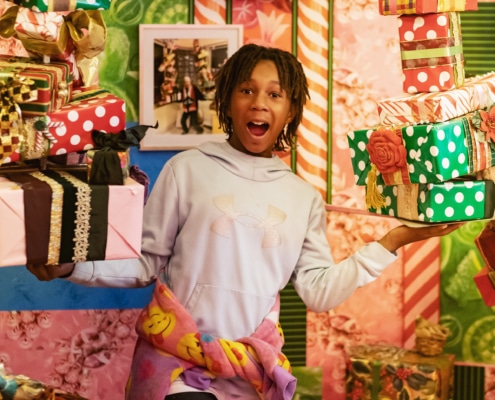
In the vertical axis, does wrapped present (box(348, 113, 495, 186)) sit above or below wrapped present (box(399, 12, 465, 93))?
below

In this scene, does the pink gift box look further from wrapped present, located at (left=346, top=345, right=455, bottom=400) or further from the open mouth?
wrapped present, located at (left=346, top=345, right=455, bottom=400)

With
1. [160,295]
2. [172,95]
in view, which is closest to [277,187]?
[160,295]

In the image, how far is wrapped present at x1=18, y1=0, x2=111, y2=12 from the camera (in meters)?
2.08

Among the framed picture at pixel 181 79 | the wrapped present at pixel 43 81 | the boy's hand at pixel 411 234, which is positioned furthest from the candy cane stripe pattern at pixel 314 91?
the wrapped present at pixel 43 81

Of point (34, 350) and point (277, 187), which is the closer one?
point (277, 187)

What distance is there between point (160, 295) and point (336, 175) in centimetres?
97

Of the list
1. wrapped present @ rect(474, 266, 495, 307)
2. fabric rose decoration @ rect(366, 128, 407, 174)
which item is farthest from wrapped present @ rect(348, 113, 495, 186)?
wrapped present @ rect(474, 266, 495, 307)

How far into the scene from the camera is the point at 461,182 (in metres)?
2.38

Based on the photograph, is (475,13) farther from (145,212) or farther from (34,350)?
(34,350)

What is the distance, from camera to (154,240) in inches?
104

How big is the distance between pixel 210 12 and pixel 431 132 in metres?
1.21

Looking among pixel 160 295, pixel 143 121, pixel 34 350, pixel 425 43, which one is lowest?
pixel 34 350

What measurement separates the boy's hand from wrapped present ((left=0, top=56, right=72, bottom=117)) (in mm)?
977

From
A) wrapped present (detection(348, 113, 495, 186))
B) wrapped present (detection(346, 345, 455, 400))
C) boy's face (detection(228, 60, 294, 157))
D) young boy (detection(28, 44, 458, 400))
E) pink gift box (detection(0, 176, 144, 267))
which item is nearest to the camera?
pink gift box (detection(0, 176, 144, 267))
